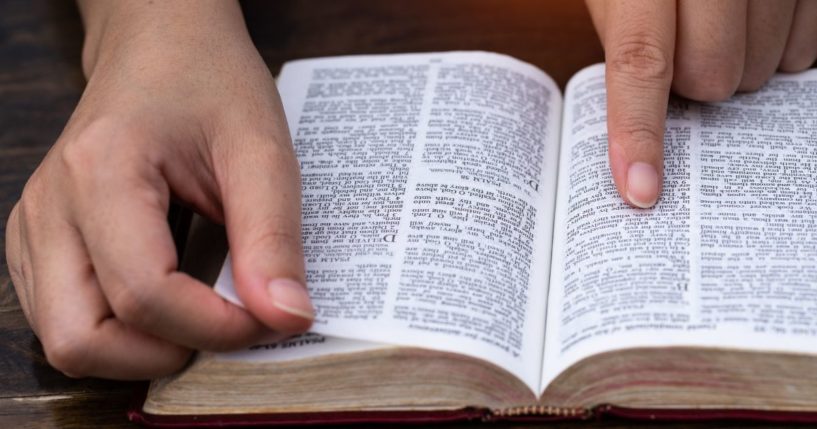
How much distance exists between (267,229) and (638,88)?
0.40 metres

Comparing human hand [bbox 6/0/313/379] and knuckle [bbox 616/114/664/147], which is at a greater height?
knuckle [bbox 616/114/664/147]

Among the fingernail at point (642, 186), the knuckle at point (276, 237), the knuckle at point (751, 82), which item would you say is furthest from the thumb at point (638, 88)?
the knuckle at point (276, 237)

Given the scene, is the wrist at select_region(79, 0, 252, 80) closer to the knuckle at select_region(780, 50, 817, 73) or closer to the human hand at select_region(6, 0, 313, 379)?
the human hand at select_region(6, 0, 313, 379)

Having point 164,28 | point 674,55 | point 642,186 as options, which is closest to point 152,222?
point 164,28

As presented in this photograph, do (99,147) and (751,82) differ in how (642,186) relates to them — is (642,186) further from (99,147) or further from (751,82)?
(99,147)

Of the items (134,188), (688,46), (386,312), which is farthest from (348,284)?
(688,46)

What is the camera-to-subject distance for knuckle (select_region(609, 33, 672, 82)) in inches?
35.5

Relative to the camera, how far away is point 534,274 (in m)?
0.82

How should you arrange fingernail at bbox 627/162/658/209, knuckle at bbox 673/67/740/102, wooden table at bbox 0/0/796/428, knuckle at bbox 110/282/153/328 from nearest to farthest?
knuckle at bbox 110/282/153/328 < fingernail at bbox 627/162/658/209 < knuckle at bbox 673/67/740/102 < wooden table at bbox 0/0/796/428

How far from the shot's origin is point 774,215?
0.81 metres

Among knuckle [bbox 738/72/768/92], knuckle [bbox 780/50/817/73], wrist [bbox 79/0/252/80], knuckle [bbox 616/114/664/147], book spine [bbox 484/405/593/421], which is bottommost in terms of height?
book spine [bbox 484/405/593/421]

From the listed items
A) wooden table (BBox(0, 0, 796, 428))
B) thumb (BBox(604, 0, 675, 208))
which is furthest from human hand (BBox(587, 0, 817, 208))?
wooden table (BBox(0, 0, 796, 428))

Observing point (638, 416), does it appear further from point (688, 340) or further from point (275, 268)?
point (275, 268)

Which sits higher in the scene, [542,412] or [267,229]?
[267,229]
